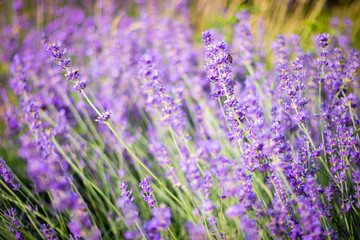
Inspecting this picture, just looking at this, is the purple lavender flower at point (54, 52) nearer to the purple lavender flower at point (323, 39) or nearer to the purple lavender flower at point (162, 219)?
the purple lavender flower at point (162, 219)

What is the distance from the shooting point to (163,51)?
3941 millimetres

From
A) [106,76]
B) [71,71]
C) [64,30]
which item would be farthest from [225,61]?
[64,30]

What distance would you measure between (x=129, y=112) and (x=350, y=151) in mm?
2393

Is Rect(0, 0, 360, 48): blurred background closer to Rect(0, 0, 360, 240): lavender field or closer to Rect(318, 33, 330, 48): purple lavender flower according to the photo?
Rect(0, 0, 360, 240): lavender field

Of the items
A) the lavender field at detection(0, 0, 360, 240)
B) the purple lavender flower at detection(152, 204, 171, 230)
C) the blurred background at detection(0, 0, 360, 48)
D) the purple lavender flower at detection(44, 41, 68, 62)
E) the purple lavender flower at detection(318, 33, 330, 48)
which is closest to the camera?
the purple lavender flower at detection(152, 204, 171, 230)

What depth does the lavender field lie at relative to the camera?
126cm

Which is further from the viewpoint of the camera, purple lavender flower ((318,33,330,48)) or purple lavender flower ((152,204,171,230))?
purple lavender flower ((318,33,330,48))

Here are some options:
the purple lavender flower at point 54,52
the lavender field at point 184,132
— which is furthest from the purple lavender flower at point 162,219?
the purple lavender flower at point 54,52

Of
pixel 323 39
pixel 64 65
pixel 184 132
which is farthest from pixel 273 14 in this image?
pixel 64 65

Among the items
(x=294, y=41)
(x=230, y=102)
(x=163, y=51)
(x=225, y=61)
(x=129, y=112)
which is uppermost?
(x=163, y=51)

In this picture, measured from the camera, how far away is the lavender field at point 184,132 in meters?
1.26

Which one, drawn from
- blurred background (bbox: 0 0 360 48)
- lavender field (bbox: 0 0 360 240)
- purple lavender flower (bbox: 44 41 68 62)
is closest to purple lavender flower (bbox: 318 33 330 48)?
lavender field (bbox: 0 0 360 240)

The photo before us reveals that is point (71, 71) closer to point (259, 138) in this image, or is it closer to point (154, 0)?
point (259, 138)

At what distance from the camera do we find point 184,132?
1731mm
